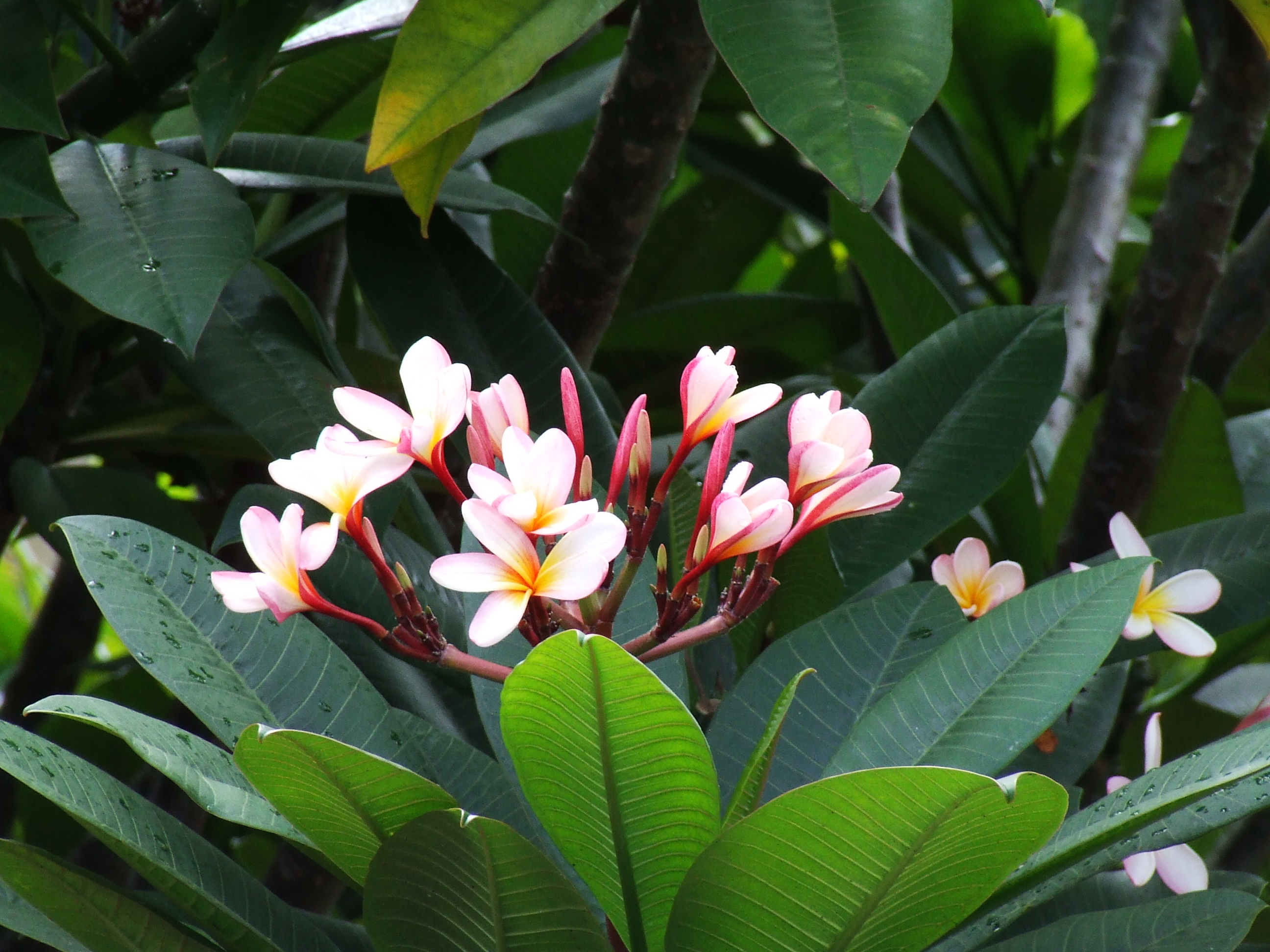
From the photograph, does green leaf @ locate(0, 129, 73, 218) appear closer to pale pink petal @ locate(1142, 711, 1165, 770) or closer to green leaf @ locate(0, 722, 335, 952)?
green leaf @ locate(0, 722, 335, 952)

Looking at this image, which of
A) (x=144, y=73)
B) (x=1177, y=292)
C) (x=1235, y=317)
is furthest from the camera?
(x=1235, y=317)

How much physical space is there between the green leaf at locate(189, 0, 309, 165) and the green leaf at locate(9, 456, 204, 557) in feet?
0.98

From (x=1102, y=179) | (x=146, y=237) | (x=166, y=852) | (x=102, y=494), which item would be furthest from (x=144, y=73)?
(x=1102, y=179)

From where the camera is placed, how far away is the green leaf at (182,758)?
1.41 feet

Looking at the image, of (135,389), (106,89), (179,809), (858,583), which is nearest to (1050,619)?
(858,583)

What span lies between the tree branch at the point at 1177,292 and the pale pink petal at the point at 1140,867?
15.9 inches

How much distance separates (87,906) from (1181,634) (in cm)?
60

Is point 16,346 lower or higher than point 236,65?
lower

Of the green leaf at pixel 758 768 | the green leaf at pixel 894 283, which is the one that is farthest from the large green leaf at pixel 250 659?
the green leaf at pixel 894 283

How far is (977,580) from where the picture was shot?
72cm

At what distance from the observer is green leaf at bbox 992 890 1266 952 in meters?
0.52

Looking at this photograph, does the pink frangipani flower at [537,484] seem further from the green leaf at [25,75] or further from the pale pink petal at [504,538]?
the green leaf at [25,75]

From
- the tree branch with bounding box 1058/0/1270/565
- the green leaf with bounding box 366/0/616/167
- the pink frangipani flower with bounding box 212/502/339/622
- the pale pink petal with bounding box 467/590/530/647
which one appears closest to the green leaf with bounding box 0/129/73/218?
the green leaf with bounding box 366/0/616/167

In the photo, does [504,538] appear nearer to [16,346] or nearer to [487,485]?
[487,485]
